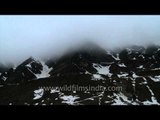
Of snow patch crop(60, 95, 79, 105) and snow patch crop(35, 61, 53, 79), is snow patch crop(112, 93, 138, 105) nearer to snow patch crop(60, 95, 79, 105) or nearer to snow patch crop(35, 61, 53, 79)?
snow patch crop(60, 95, 79, 105)

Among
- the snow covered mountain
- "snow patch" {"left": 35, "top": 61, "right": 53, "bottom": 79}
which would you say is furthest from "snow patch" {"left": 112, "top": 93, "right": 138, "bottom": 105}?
"snow patch" {"left": 35, "top": 61, "right": 53, "bottom": 79}

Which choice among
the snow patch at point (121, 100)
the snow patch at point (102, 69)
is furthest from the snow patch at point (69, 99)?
the snow patch at point (102, 69)

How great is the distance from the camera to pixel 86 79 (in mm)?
6008

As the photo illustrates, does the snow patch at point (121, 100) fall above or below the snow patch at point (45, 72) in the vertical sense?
below

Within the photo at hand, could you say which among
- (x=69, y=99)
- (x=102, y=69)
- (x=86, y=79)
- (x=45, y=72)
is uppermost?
(x=102, y=69)

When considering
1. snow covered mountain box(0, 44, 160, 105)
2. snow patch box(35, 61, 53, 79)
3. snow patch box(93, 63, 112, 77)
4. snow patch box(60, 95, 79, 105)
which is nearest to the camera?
snow patch box(60, 95, 79, 105)

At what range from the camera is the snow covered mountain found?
5.59 m

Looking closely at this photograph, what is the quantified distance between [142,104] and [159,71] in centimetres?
63

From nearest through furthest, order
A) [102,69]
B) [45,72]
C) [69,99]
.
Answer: [69,99]
[45,72]
[102,69]

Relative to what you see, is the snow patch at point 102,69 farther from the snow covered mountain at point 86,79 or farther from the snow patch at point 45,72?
the snow patch at point 45,72

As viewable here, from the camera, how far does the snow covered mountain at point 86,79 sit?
559 cm

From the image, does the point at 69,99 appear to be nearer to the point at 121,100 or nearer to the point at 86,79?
the point at 86,79

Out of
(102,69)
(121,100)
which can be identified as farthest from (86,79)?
(121,100)
